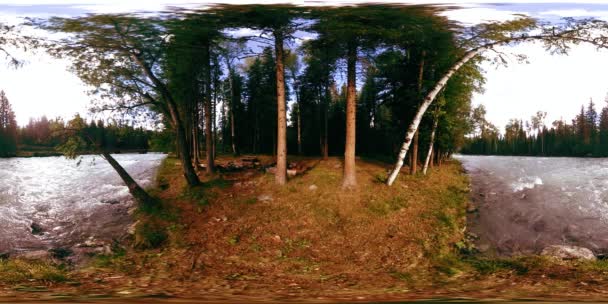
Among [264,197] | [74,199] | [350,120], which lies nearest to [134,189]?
[74,199]

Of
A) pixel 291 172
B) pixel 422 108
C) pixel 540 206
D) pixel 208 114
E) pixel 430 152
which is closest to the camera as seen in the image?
pixel 208 114

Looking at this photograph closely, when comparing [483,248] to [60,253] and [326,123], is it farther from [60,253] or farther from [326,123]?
[60,253]

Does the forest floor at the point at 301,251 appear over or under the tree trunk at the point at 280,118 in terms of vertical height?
under

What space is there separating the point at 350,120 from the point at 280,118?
0.39 meters

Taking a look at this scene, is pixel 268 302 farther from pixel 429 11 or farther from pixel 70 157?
pixel 429 11

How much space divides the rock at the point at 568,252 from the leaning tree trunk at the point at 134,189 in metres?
2.49

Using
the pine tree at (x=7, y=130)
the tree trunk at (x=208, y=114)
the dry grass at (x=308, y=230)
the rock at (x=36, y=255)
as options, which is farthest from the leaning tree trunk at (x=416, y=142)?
the pine tree at (x=7, y=130)

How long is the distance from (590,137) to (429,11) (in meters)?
1.25

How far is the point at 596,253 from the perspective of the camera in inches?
92.4

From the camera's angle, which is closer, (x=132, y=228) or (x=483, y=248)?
(x=132, y=228)

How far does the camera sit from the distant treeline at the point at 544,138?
2023mm

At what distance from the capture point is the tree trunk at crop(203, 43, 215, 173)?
6.09 ft

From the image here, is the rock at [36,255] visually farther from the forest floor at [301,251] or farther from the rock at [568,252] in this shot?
the rock at [568,252]

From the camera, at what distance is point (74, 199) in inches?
78.4
